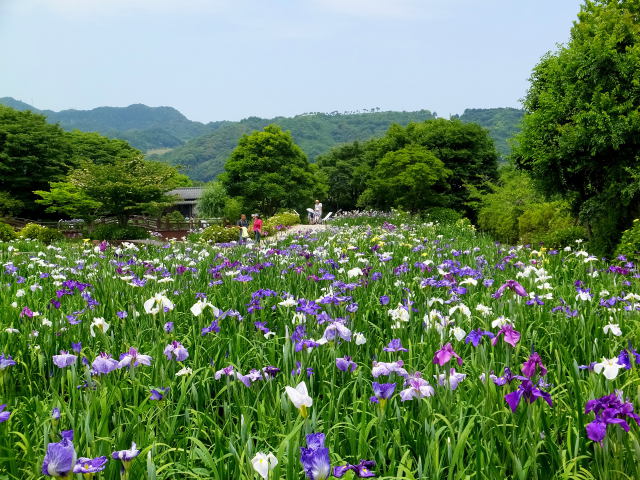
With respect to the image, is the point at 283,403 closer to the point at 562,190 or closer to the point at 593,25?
the point at 562,190

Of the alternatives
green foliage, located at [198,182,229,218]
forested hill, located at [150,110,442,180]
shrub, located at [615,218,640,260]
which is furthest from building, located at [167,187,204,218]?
forested hill, located at [150,110,442,180]

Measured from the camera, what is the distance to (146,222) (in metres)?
35.5

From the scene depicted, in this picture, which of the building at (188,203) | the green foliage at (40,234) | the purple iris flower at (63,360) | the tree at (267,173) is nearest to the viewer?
the purple iris flower at (63,360)

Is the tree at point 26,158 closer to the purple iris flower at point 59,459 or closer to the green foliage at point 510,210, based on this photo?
the green foliage at point 510,210

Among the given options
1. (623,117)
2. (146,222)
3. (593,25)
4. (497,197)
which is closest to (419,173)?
(497,197)

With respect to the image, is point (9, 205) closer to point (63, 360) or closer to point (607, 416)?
point (63, 360)

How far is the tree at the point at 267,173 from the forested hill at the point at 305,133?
78033mm

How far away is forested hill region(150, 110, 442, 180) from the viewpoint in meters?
124

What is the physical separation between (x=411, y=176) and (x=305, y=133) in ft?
337

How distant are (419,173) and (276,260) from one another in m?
21.1

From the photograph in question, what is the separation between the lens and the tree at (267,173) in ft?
109

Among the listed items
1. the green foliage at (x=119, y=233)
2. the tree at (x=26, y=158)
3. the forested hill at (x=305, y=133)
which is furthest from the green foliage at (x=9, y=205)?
the forested hill at (x=305, y=133)

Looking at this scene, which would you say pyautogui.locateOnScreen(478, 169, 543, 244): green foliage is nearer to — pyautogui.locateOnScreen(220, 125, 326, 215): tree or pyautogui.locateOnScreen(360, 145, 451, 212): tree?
pyautogui.locateOnScreen(360, 145, 451, 212): tree

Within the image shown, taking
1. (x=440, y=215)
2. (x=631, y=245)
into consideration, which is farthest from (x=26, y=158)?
(x=631, y=245)
